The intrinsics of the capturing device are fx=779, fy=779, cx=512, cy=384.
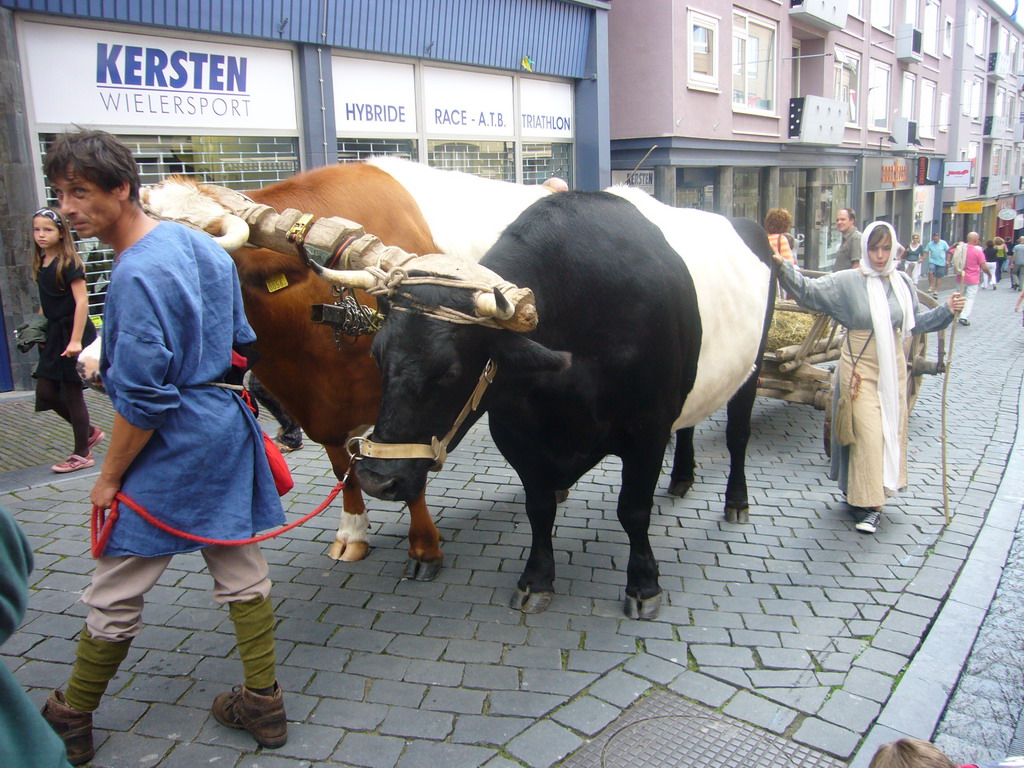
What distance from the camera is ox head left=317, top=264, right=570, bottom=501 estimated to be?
2648 mm

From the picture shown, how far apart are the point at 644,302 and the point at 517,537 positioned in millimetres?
1838

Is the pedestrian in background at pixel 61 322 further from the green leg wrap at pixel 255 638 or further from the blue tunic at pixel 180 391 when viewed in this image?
the green leg wrap at pixel 255 638

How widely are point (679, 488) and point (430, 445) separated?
2816mm

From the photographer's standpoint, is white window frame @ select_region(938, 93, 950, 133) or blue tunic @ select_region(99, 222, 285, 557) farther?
white window frame @ select_region(938, 93, 950, 133)

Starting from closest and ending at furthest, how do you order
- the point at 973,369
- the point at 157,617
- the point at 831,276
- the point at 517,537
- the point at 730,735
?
the point at 730,735 < the point at 157,617 < the point at 517,537 < the point at 831,276 < the point at 973,369

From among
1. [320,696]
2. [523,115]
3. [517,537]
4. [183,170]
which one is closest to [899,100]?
[523,115]

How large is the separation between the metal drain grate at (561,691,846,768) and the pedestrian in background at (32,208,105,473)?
4398mm

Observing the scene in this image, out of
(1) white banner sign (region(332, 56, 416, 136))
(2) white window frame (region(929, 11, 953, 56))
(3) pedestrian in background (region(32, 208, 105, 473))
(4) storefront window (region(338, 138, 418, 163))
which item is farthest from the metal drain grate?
(2) white window frame (region(929, 11, 953, 56))

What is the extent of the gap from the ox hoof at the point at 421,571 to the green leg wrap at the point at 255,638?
132 cm

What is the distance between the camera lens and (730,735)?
9.04 feet

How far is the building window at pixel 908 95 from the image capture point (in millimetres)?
28655

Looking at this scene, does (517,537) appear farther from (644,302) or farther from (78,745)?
(78,745)

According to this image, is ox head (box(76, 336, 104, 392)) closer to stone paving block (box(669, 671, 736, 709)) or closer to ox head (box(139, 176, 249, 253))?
ox head (box(139, 176, 249, 253))

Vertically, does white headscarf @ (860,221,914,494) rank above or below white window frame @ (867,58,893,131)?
below
